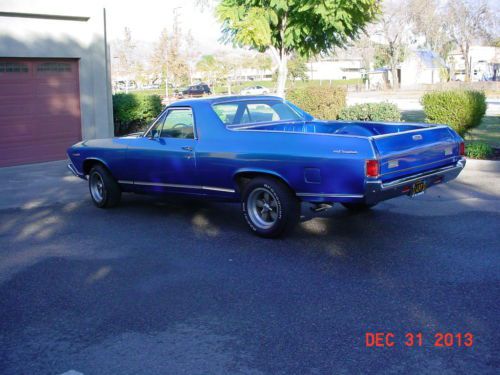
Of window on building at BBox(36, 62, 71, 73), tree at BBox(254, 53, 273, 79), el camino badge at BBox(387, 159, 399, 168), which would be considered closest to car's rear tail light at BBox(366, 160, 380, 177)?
el camino badge at BBox(387, 159, 399, 168)

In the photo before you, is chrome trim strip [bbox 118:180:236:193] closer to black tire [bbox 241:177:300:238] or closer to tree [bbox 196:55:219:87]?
black tire [bbox 241:177:300:238]

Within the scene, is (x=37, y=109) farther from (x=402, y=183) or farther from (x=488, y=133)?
(x=488, y=133)

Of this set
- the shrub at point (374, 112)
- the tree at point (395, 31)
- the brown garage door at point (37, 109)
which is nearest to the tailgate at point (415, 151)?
the shrub at point (374, 112)

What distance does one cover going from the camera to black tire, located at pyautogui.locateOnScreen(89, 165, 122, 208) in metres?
9.31

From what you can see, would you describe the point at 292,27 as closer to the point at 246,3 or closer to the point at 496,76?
the point at 246,3

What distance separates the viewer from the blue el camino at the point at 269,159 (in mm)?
6656

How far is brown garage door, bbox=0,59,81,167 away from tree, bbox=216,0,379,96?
4.09 meters

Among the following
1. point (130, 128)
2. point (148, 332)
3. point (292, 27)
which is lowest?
point (148, 332)

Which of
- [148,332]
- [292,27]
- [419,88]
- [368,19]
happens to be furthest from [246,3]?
[419,88]

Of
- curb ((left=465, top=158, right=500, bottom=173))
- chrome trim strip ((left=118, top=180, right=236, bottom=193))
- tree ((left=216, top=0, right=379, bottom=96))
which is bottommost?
curb ((left=465, top=158, right=500, bottom=173))

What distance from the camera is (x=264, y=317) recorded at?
505 cm

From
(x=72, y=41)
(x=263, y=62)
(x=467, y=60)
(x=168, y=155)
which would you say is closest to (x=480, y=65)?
(x=467, y=60)

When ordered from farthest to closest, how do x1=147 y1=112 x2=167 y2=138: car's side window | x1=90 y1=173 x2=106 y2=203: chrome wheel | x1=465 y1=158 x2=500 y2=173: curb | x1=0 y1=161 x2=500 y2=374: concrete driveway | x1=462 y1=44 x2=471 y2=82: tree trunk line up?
x1=462 y1=44 x2=471 y2=82: tree trunk, x1=465 y1=158 x2=500 y2=173: curb, x1=90 y1=173 x2=106 y2=203: chrome wheel, x1=147 y1=112 x2=167 y2=138: car's side window, x1=0 y1=161 x2=500 y2=374: concrete driveway

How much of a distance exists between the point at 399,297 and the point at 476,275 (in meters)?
0.94
